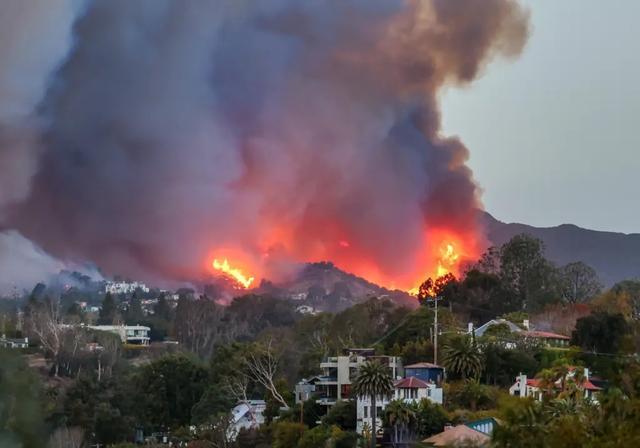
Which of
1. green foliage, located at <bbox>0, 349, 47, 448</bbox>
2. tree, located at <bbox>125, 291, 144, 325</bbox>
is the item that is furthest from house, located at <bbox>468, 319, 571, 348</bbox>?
tree, located at <bbox>125, 291, 144, 325</bbox>

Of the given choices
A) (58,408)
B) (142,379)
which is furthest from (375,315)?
(58,408)

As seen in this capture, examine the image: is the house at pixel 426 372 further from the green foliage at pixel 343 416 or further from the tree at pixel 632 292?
the tree at pixel 632 292

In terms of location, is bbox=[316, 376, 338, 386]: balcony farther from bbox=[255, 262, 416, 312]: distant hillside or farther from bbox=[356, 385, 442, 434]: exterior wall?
bbox=[255, 262, 416, 312]: distant hillside

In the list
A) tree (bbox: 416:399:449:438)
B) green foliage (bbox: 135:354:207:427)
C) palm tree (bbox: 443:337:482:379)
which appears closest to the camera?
tree (bbox: 416:399:449:438)

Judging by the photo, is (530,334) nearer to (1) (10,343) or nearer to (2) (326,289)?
(1) (10,343)

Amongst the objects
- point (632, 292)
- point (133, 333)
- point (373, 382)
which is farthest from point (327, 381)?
point (133, 333)

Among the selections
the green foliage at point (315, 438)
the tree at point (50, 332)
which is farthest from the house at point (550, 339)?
the tree at point (50, 332)

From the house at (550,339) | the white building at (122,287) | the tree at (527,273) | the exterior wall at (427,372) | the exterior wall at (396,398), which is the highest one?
the white building at (122,287)
